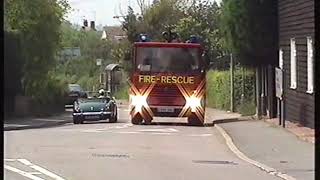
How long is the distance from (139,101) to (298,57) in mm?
7881

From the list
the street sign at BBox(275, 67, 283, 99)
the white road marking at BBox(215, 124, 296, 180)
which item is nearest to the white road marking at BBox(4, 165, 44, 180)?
the white road marking at BBox(215, 124, 296, 180)

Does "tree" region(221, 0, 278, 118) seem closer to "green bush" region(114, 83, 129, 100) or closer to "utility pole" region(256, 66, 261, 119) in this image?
"utility pole" region(256, 66, 261, 119)

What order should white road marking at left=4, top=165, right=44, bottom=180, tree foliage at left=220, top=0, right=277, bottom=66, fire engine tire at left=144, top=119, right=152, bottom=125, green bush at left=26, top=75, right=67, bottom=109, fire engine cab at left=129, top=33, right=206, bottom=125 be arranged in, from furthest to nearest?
green bush at left=26, top=75, right=67, bottom=109 < fire engine tire at left=144, top=119, right=152, bottom=125 < fire engine cab at left=129, top=33, right=206, bottom=125 < tree foliage at left=220, top=0, right=277, bottom=66 < white road marking at left=4, top=165, right=44, bottom=180

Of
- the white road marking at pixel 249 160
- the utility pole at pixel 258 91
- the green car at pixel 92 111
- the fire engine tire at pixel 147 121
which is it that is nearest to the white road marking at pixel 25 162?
the white road marking at pixel 249 160

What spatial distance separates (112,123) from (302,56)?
1211 cm

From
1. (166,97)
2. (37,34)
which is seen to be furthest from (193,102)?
(37,34)

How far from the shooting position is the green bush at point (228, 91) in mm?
42844

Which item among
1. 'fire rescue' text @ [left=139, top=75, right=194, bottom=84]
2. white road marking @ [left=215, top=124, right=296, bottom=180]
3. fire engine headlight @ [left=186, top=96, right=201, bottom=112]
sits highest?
'fire rescue' text @ [left=139, top=75, right=194, bottom=84]

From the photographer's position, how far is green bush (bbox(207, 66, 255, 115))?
141 feet

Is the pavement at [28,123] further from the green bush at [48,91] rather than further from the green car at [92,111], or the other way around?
the green bush at [48,91]

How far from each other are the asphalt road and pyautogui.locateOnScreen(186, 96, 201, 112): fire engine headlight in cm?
482

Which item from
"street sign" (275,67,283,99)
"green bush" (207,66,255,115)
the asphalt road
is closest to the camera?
the asphalt road

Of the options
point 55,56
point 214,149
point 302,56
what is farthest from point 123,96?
point 214,149

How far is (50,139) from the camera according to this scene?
2591 cm
